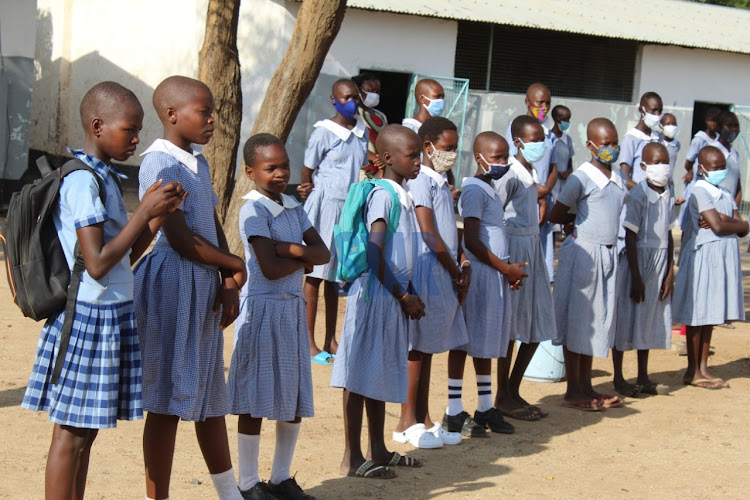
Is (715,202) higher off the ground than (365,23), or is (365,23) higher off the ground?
(365,23)

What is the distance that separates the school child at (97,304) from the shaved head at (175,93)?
25 cm

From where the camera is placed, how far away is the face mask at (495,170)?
510 cm

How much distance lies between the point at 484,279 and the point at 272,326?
169cm

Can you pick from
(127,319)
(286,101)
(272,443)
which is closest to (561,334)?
(272,443)

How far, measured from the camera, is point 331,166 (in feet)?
22.2

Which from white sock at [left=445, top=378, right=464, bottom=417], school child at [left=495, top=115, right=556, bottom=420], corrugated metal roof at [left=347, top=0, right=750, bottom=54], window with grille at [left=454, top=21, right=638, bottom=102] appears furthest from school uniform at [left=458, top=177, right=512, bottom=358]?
window with grille at [left=454, top=21, right=638, bottom=102]

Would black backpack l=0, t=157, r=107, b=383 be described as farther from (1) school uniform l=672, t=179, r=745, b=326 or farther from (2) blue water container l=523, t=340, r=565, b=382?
(1) school uniform l=672, t=179, r=745, b=326

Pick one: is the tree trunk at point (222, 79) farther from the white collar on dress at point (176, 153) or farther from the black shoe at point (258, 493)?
the white collar on dress at point (176, 153)

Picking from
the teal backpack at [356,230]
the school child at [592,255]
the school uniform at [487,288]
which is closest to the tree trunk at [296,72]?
the school child at [592,255]

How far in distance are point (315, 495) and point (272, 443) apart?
0.69 metres

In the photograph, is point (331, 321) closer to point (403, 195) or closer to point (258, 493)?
point (403, 195)

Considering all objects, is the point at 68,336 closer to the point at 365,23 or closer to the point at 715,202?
the point at 715,202

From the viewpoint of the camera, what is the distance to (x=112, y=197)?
317 centimetres

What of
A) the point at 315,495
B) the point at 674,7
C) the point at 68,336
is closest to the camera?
the point at 68,336
